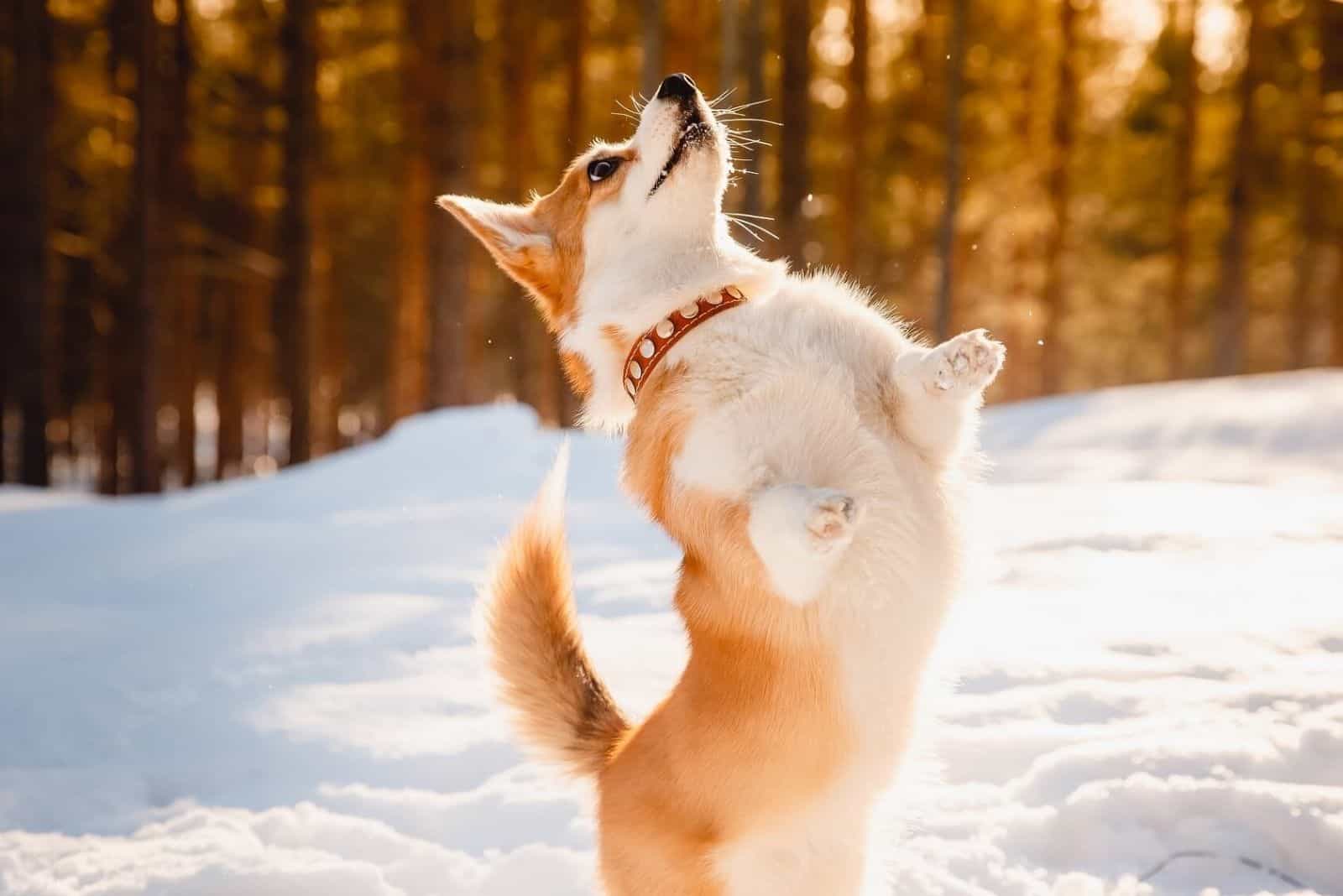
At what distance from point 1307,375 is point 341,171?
1760 cm

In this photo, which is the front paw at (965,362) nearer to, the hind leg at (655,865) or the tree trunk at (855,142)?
the hind leg at (655,865)

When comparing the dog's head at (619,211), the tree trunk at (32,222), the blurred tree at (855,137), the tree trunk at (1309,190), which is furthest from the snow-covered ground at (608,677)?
the tree trunk at (1309,190)

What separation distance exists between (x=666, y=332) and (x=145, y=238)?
1143 cm

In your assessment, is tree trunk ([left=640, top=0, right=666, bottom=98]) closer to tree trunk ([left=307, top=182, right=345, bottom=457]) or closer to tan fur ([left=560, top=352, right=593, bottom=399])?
tan fur ([left=560, top=352, right=593, bottom=399])

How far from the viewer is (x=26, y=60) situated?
12.7m

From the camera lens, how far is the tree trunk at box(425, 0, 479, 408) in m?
12.0

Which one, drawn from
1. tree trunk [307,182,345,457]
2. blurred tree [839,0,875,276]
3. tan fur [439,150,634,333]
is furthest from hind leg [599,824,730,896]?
tree trunk [307,182,345,457]

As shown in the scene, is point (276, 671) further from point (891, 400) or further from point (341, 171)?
point (341, 171)

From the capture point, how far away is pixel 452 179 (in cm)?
1184

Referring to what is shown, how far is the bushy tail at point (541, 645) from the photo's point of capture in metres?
2.99

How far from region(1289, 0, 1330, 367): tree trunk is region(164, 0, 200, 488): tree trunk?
18809 millimetres

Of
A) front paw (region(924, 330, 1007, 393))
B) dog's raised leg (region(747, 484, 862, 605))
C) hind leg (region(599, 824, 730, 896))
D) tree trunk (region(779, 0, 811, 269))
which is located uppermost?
tree trunk (region(779, 0, 811, 269))

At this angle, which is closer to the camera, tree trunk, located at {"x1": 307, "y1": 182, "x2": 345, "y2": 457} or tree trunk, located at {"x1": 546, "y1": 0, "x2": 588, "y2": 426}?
tree trunk, located at {"x1": 546, "y1": 0, "x2": 588, "y2": 426}

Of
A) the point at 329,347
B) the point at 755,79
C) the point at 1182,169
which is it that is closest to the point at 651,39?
the point at 755,79
